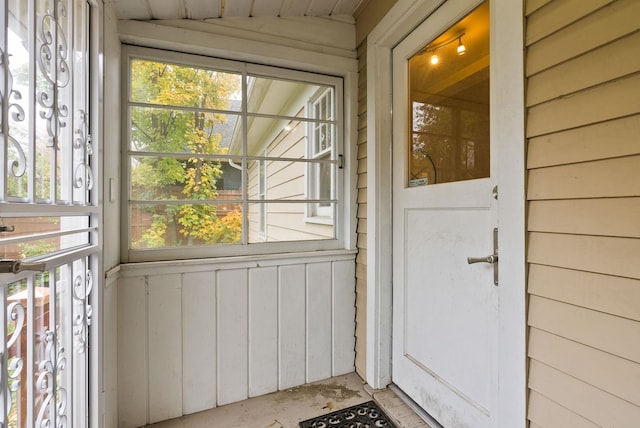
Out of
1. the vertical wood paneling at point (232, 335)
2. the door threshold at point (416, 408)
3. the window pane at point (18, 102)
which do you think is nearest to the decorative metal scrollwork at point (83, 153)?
the window pane at point (18, 102)

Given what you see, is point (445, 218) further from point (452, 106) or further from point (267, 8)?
point (267, 8)

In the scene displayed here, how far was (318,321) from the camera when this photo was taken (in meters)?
Answer: 1.97

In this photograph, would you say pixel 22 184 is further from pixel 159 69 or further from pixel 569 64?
pixel 569 64

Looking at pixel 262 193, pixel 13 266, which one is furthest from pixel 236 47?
pixel 13 266

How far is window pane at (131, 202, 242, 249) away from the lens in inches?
65.5

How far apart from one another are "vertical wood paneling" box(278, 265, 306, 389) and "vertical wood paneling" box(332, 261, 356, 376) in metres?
0.22

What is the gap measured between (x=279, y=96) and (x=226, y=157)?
554 mm

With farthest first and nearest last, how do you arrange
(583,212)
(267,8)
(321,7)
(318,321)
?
(318,321)
(321,7)
(267,8)
(583,212)

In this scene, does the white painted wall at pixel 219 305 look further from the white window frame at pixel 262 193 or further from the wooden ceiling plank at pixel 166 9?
the white window frame at pixel 262 193

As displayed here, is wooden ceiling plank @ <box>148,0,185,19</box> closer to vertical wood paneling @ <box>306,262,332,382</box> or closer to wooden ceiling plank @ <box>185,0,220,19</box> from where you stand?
wooden ceiling plank @ <box>185,0,220,19</box>

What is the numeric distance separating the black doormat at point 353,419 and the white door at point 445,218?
0.71ft

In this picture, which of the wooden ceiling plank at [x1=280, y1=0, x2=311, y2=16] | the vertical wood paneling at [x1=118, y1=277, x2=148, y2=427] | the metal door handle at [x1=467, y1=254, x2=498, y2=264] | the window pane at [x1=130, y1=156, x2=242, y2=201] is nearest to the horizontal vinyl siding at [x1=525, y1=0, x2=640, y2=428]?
the metal door handle at [x1=467, y1=254, x2=498, y2=264]

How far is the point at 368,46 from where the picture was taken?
186cm

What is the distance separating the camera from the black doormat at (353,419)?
158 centimetres
